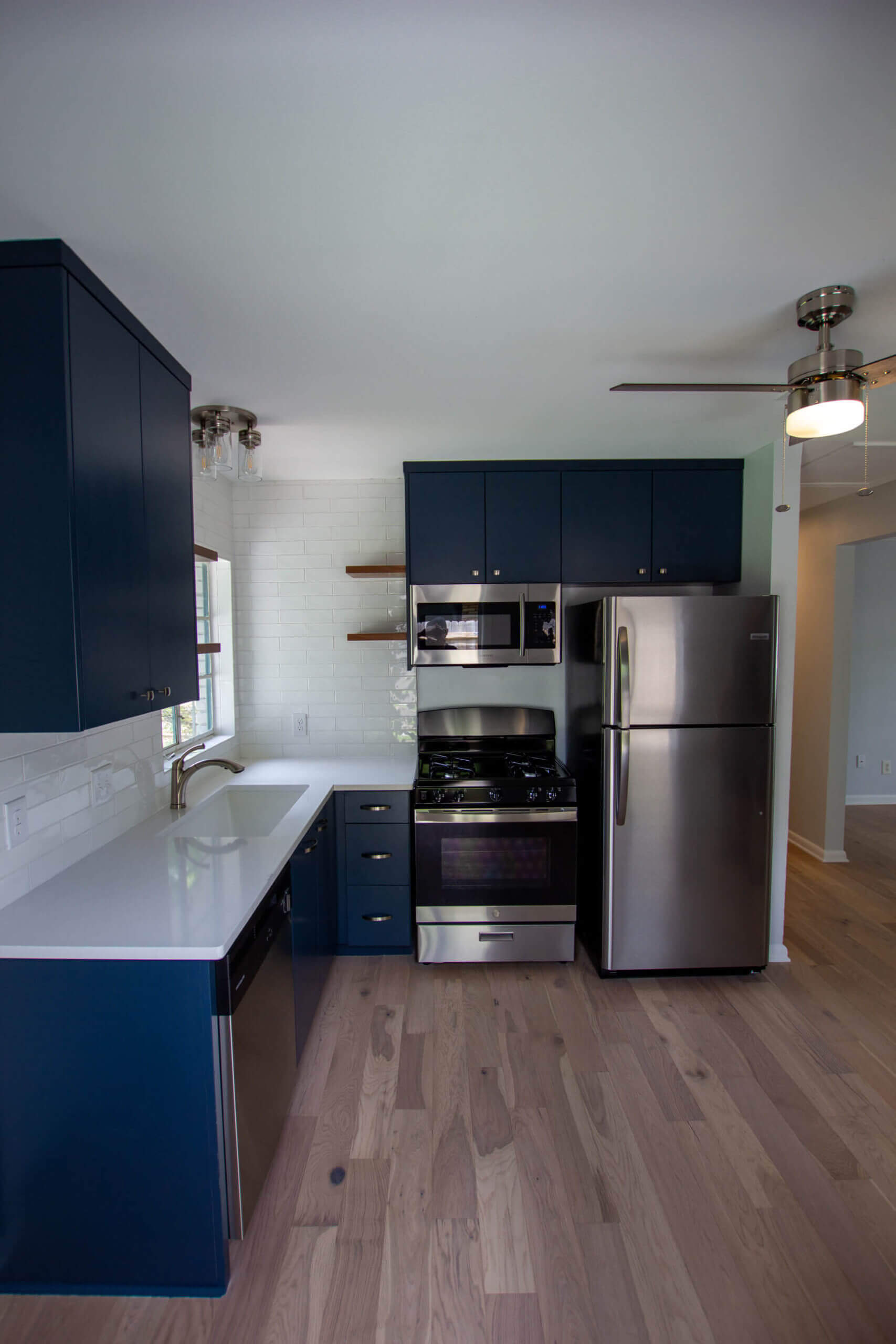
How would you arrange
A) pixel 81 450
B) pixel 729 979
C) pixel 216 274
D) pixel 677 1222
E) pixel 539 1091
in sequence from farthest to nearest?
1. pixel 729 979
2. pixel 539 1091
3. pixel 677 1222
4. pixel 216 274
5. pixel 81 450

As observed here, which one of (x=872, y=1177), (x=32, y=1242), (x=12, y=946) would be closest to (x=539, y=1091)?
(x=872, y=1177)

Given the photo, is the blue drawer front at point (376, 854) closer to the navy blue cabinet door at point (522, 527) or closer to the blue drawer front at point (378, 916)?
the blue drawer front at point (378, 916)

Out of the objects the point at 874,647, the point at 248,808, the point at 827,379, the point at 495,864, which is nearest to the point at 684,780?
the point at 495,864

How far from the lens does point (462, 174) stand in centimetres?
116

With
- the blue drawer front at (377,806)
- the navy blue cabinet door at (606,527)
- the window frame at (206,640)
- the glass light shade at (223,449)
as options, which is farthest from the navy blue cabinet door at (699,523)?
the window frame at (206,640)

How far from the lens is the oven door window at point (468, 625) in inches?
121

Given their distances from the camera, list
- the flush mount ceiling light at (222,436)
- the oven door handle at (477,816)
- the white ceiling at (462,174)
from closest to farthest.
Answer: the white ceiling at (462,174) → the flush mount ceiling light at (222,436) → the oven door handle at (477,816)

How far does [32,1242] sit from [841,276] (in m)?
3.00

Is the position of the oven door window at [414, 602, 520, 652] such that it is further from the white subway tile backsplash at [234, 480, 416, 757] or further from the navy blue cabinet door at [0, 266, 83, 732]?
the navy blue cabinet door at [0, 266, 83, 732]

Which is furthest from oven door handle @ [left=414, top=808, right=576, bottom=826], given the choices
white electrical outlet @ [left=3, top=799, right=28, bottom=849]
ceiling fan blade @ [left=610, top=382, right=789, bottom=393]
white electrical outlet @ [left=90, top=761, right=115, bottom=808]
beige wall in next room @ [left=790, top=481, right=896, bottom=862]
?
beige wall in next room @ [left=790, top=481, right=896, bottom=862]

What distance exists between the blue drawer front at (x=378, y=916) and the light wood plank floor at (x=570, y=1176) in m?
0.19

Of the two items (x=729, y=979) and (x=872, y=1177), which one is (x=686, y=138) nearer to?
(x=872, y=1177)

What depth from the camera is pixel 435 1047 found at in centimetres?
234

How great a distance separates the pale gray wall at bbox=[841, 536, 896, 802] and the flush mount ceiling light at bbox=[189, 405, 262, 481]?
5212mm
